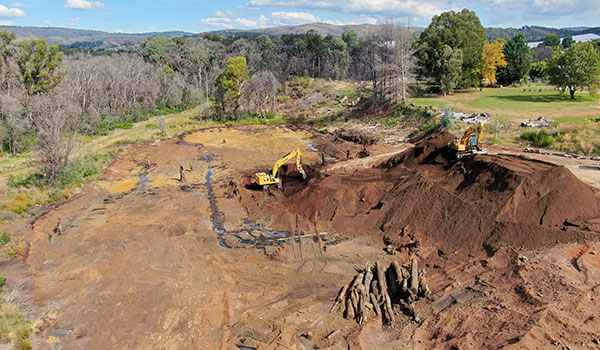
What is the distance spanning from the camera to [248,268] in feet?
42.7

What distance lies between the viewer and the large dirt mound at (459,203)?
1307 centimetres

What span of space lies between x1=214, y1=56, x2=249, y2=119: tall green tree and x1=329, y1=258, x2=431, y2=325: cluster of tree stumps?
31.2 metres

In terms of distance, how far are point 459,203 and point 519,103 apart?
954 inches

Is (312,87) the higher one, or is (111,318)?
(312,87)

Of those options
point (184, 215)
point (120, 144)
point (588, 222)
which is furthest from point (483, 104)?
point (120, 144)

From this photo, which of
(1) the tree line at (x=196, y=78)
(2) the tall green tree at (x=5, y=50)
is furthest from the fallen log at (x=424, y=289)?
(2) the tall green tree at (x=5, y=50)

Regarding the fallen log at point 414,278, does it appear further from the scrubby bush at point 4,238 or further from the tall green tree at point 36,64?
the tall green tree at point 36,64

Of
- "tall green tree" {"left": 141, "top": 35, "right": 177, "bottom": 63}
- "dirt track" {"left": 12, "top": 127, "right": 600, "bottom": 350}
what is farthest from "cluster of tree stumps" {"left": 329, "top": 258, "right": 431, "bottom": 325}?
"tall green tree" {"left": 141, "top": 35, "right": 177, "bottom": 63}

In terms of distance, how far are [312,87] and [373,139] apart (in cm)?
2409

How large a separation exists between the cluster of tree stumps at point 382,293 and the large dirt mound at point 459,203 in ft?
9.62

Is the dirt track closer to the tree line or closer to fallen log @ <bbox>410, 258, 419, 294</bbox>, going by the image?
fallen log @ <bbox>410, 258, 419, 294</bbox>

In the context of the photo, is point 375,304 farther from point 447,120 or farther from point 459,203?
point 447,120

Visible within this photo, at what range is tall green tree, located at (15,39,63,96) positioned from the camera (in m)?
30.2

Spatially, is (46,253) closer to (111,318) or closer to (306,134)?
(111,318)
